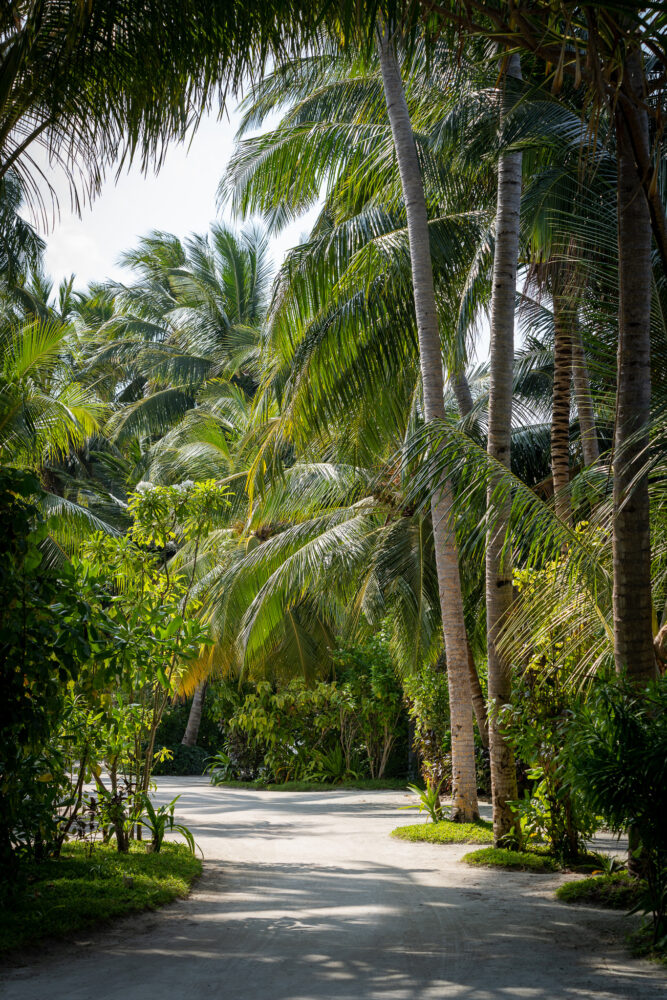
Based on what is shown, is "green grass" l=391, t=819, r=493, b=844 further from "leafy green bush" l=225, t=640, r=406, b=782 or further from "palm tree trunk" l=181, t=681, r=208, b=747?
"palm tree trunk" l=181, t=681, r=208, b=747

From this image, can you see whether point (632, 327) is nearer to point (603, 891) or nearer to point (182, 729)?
point (603, 891)

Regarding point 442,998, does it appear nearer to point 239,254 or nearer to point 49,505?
point 49,505

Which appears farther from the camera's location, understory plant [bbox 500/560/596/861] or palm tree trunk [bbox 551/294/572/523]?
palm tree trunk [bbox 551/294/572/523]

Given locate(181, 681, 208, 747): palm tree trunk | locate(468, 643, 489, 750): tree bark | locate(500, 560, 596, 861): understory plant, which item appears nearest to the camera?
locate(500, 560, 596, 861): understory plant

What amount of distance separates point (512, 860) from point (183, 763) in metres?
15.2

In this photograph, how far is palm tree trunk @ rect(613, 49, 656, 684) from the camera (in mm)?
5805

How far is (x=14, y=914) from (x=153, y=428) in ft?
75.5

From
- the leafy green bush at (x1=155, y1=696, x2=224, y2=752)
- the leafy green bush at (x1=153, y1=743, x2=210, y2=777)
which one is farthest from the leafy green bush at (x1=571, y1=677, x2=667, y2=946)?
the leafy green bush at (x1=155, y1=696, x2=224, y2=752)

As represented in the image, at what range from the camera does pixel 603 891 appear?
615 centimetres

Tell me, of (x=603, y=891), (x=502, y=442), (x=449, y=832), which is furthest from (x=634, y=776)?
(x=449, y=832)

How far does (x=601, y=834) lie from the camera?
980cm

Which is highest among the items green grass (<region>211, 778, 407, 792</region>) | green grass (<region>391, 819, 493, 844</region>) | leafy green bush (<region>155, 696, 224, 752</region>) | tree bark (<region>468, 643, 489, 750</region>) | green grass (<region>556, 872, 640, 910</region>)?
tree bark (<region>468, 643, 489, 750</region>)

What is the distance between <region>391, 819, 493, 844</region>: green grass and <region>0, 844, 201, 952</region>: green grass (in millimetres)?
2844

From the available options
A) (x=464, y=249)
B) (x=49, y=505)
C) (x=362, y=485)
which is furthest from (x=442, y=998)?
(x=49, y=505)
